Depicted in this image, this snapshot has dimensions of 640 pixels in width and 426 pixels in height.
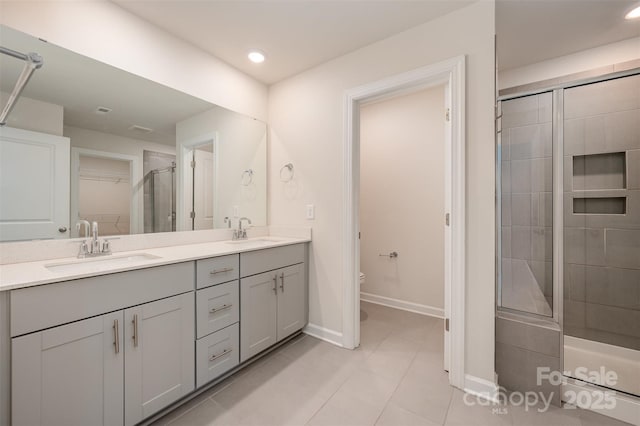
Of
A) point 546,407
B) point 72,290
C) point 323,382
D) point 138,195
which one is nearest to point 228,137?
point 138,195

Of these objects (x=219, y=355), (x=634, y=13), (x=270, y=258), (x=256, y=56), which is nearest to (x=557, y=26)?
(x=634, y=13)

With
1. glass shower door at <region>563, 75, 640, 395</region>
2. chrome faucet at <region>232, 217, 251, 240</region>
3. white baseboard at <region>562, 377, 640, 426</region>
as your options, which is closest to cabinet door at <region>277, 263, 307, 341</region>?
chrome faucet at <region>232, 217, 251, 240</region>

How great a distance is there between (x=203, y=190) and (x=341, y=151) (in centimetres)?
122

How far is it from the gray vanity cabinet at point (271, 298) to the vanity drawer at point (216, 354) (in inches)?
2.5

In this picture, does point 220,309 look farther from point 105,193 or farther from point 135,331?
point 105,193

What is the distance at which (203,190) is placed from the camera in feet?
7.40

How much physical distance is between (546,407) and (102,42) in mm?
3417

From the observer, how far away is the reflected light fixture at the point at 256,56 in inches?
85.5

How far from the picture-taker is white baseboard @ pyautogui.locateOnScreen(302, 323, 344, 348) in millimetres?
2234

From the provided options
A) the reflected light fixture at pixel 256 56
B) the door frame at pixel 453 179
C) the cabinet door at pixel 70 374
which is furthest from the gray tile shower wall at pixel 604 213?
the cabinet door at pixel 70 374

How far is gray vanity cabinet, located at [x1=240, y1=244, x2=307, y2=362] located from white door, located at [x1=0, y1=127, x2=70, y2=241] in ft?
3.51

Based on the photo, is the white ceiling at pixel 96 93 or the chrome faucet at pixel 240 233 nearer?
the white ceiling at pixel 96 93

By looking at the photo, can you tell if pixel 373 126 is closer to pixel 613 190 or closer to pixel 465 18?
pixel 465 18

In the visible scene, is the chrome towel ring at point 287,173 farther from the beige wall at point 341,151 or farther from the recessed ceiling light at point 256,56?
the recessed ceiling light at point 256,56
